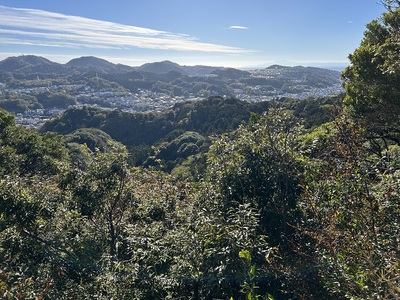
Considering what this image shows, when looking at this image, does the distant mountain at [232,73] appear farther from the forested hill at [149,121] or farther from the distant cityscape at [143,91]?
the forested hill at [149,121]

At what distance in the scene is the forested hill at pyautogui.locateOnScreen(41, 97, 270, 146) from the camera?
60.8 meters

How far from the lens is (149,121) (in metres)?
66.5

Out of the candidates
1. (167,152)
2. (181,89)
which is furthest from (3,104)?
(167,152)

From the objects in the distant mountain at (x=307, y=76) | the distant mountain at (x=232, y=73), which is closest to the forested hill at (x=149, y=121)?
the distant mountain at (x=307, y=76)

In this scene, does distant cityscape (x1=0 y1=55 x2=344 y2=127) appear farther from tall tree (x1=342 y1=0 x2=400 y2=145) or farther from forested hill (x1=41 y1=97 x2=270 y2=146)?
tall tree (x1=342 y1=0 x2=400 y2=145)

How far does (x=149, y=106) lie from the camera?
116 metres

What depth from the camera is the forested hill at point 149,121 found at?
60781 mm

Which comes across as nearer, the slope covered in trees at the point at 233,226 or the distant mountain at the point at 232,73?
the slope covered in trees at the point at 233,226

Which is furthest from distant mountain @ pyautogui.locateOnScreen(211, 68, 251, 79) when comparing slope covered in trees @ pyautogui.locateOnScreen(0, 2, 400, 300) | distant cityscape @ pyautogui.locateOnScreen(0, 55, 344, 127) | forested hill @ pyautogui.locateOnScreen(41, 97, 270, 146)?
slope covered in trees @ pyautogui.locateOnScreen(0, 2, 400, 300)

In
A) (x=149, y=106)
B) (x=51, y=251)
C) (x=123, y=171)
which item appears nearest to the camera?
(x=51, y=251)

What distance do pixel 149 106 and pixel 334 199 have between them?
379ft

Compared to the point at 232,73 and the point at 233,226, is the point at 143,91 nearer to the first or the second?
the point at 232,73

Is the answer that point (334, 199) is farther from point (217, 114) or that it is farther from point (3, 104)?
point (3, 104)

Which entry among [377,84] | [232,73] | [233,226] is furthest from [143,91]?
[233,226]
